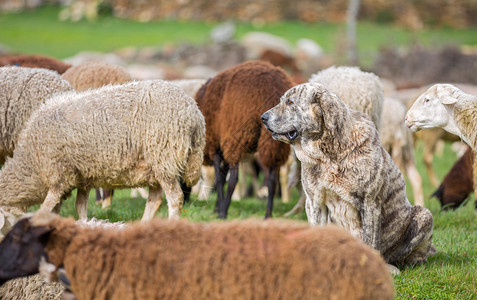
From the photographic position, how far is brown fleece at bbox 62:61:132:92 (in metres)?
8.80

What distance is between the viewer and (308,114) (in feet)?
19.0

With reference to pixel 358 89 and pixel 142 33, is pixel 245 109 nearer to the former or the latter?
pixel 358 89

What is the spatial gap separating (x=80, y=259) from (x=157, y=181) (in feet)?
9.17

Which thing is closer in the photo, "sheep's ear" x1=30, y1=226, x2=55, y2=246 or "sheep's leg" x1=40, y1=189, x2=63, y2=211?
"sheep's ear" x1=30, y1=226, x2=55, y2=246

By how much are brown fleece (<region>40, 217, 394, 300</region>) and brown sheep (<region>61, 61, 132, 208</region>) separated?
472cm

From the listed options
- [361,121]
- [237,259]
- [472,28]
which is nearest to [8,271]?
[237,259]

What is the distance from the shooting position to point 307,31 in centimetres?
3944

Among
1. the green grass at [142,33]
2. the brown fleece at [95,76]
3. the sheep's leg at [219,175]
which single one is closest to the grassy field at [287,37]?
the green grass at [142,33]

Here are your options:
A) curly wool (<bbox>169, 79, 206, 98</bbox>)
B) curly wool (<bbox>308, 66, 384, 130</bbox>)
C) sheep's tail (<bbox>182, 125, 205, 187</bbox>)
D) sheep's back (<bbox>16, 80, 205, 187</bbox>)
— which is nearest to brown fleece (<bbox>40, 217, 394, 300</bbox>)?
sheep's back (<bbox>16, 80, 205, 187</bbox>)

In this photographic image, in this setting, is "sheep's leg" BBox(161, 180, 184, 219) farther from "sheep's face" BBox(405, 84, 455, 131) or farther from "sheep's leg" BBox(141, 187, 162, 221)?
"sheep's face" BBox(405, 84, 455, 131)

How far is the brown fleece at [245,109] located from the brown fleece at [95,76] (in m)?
1.25

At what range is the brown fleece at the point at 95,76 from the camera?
8.80 metres

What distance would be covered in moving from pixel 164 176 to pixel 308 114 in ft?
5.76

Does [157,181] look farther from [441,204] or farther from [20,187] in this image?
[441,204]
